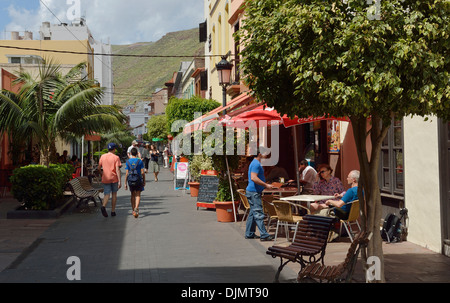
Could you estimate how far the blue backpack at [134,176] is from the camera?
13.7 metres

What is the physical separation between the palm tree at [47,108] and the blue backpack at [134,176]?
3.45 m

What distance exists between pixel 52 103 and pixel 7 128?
57.3 inches

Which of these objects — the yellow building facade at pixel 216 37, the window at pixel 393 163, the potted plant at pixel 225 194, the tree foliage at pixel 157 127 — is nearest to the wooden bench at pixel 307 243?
the window at pixel 393 163

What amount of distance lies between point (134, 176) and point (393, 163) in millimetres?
6142

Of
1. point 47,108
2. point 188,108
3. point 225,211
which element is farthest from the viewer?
point 188,108

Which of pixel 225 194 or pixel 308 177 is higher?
pixel 308 177

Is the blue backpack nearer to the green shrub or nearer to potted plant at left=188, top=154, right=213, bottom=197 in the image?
the green shrub

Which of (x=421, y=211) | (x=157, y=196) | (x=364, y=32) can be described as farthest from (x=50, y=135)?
(x=364, y=32)

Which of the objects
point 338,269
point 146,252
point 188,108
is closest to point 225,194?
point 146,252

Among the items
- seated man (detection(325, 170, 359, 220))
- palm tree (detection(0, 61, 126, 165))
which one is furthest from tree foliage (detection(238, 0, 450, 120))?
palm tree (detection(0, 61, 126, 165))

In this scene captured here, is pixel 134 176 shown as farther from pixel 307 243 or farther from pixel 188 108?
pixel 188 108

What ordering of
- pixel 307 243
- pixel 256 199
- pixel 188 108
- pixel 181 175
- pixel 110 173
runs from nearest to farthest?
pixel 307 243, pixel 256 199, pixel 110 173, pixel 181 175, pixel 188 108

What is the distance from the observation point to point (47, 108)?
16.4 metres
